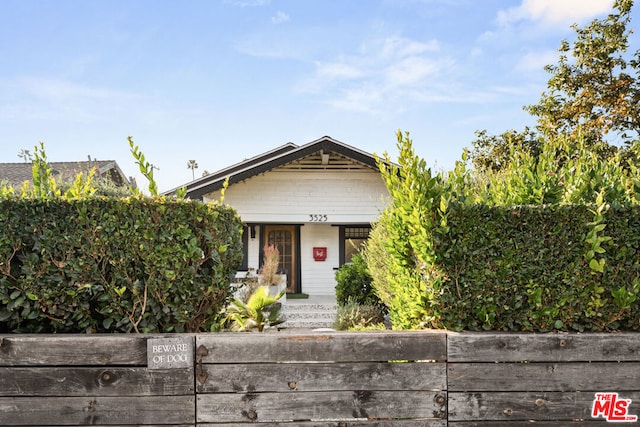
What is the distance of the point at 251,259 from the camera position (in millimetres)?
16641

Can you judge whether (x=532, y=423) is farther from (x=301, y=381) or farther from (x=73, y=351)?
(x=73, y=351)

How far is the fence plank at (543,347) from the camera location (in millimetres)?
3602

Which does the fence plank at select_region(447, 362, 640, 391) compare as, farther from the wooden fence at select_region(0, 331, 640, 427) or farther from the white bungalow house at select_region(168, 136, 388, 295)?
the white bungalow house at select_region(168, 136, 388, 295)

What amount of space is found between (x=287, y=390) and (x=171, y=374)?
3.13 feet

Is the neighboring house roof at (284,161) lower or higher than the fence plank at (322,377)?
higher

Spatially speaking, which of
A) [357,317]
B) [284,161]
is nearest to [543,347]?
[357,317]

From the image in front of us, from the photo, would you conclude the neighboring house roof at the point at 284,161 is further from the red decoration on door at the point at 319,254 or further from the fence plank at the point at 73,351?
the fence plank at the point at 73,351

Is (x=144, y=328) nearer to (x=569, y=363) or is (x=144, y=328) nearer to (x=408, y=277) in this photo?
(x=408, y=277)

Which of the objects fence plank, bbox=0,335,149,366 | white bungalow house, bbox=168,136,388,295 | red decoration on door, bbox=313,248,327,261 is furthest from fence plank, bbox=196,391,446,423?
red decoration on door, bbox=313,248,327,261

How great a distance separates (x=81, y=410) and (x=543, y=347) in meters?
3.82

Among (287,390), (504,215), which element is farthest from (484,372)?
(287,390)

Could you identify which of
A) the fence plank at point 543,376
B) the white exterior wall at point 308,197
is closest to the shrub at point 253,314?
the fence plank at point 543,376

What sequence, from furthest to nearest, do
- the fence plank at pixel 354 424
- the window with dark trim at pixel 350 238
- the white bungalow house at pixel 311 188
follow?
the window with dark trim at pixel 350 238 → the white bungalow house at pixel 311 188 → the fence plank at pixel 354 424

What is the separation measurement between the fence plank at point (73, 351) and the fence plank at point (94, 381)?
0.06 metres
